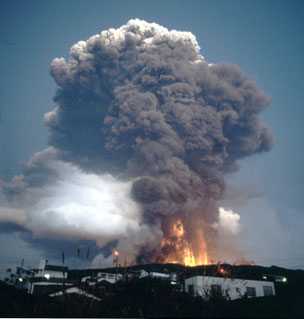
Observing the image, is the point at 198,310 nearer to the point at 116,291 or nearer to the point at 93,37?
the point at 116,291

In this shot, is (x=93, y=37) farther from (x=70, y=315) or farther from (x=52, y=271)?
(x=70, y=315)

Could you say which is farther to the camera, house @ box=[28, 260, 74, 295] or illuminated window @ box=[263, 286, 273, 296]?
illuminated window @ box=[263, 286, 273, 296]

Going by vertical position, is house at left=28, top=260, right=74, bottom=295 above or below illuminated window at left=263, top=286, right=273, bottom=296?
above

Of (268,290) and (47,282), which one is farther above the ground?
(47,282)

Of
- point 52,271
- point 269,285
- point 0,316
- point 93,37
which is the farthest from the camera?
point 93,37

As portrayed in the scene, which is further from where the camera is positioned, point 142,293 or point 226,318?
point 142,293

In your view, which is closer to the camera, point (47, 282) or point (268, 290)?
Answer: point (47, 282)

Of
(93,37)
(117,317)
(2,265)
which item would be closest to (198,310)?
(117,317)

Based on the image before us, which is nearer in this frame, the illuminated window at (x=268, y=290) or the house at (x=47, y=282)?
the house at (x=47, y=282)

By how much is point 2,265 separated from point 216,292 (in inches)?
2860

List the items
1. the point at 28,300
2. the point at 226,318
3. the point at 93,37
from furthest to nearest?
1. the point at 93,37
2. the point at 28,300
3. the point at 226,318

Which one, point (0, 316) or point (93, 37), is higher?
point (93, 37)

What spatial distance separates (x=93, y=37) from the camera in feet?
198

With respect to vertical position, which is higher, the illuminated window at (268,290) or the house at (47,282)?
the house at (47,282)
